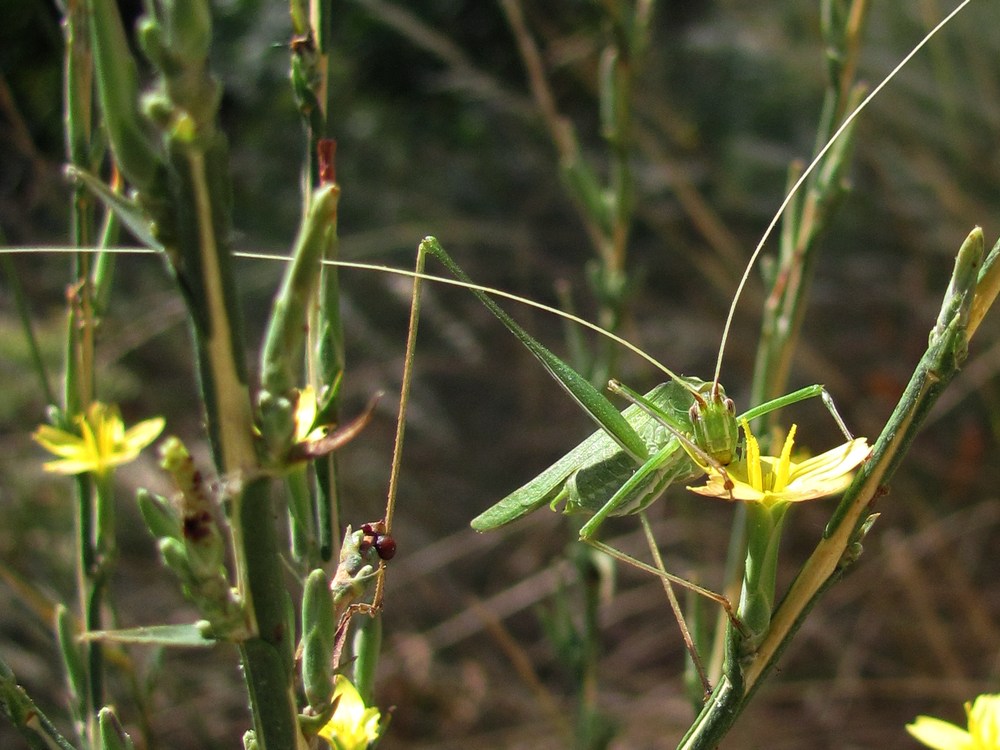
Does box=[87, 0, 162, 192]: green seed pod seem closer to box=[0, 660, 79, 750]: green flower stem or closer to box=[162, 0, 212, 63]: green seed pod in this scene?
box=[162, 0, 212, 63]: green seed pod

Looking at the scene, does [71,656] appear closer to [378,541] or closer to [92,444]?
[92,444]

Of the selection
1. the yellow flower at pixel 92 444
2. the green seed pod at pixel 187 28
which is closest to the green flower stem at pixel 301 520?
the yellow flower at pixel 92 444

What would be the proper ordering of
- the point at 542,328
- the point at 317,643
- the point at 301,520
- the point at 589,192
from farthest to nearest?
the point at 542,328, the point at 589,192, the point at 301,520, the point at 317,643

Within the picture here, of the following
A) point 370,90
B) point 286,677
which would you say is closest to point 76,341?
point 286,677

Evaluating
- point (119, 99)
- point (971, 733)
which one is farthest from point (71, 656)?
point (971, 733)

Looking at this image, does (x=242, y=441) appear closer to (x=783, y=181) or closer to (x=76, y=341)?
(x=76, y=341)

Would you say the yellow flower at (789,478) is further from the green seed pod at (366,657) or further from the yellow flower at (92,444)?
the yellow flower at (92,444)

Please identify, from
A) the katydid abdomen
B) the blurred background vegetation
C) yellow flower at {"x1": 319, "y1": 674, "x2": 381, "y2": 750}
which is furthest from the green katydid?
the blurred background vegetation

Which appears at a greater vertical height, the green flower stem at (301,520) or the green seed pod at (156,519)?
the green seed pod at (156,519)
